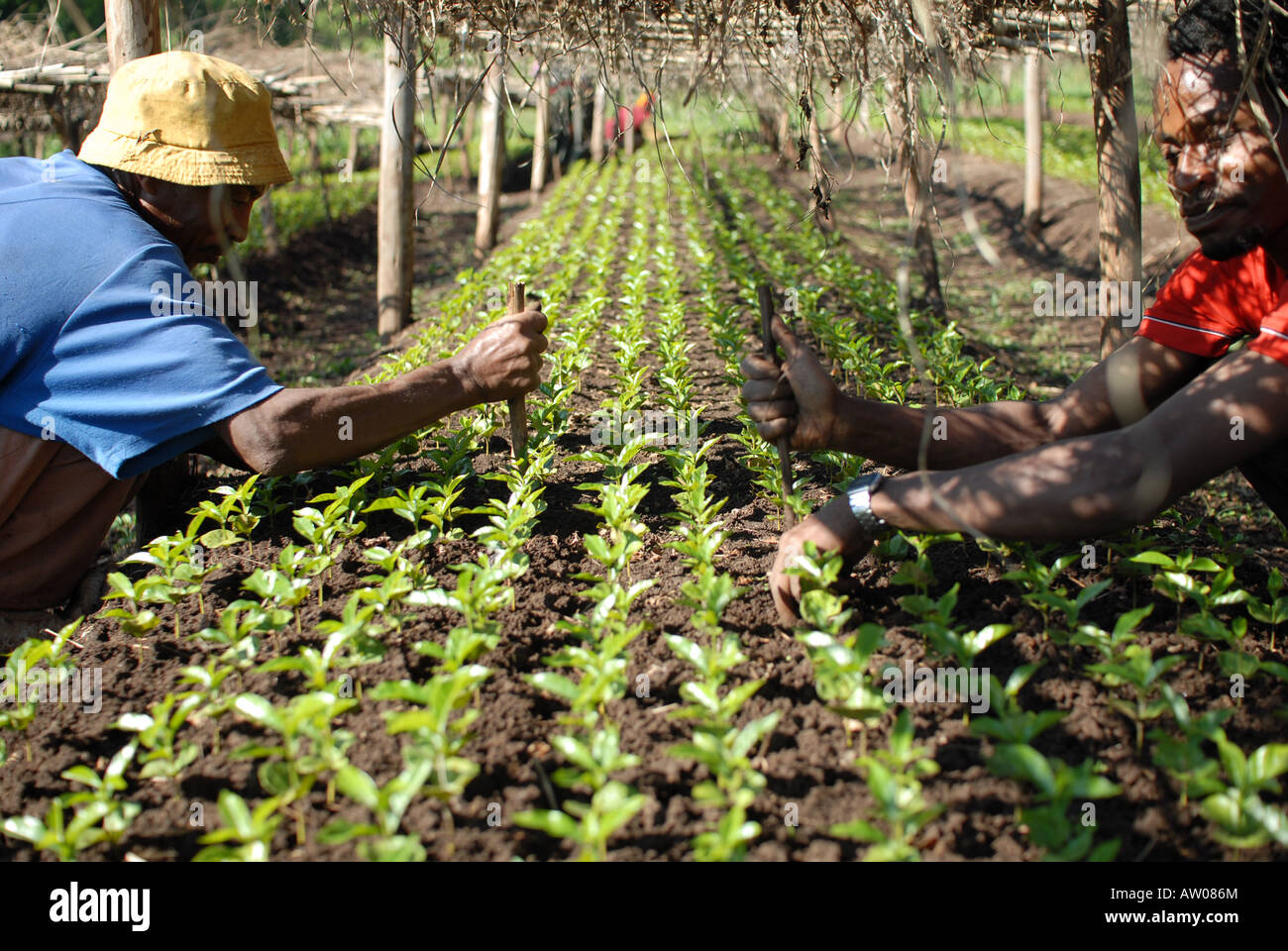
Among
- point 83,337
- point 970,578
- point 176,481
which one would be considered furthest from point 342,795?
point 176,481

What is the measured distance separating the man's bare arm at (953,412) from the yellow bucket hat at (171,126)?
1577 millimetres

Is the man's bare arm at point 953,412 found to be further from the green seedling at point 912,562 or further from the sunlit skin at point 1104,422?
the green seedling at point 912,562

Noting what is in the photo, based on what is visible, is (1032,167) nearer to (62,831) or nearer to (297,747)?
(297,747)

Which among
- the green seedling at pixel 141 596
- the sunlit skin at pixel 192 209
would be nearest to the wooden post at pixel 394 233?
the sunlit skin at pixel 192 209

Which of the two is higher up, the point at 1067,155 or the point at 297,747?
the point at 1067,155

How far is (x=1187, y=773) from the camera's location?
5.08 ft

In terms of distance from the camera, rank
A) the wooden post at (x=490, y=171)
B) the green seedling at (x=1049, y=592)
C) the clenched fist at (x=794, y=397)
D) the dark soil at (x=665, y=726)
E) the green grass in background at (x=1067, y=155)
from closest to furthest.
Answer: the dark soil at (x=665, y=726) < the green seedling at (x=1049, y=592) < the clenched fist at (x=794, y=397) < the wooden post at (x=490, y=171) < the green grass in background at (x=1067, y=155)

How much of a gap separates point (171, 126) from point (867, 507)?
2088 millimetres

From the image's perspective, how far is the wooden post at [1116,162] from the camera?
381 cm

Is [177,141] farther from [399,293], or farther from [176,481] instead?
[399,293]

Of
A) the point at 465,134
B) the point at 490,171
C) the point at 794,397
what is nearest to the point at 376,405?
the point at 794,397

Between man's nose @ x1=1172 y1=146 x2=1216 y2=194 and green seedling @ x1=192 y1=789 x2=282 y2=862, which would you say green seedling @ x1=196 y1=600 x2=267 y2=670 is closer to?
green seedling @ x1=192 y1=789 x2=282 y2=862

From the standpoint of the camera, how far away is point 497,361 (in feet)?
8.70

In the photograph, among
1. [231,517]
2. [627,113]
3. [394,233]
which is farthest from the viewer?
[394,233]
